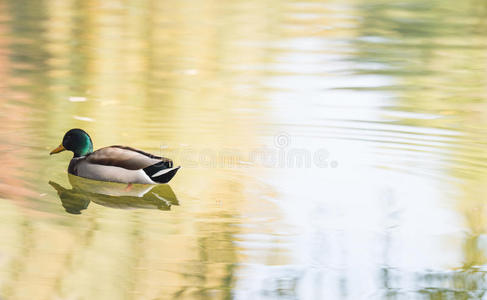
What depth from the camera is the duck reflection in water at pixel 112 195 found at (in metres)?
6.24

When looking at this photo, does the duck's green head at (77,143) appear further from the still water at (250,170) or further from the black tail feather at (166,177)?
the black tail feather at (166,177)

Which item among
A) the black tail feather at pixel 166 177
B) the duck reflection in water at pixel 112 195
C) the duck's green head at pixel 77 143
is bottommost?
the duck reflection in water at pixel 112 195

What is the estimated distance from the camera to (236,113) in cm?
875

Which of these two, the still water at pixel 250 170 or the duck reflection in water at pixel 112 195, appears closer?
the still water at pixel 250 170

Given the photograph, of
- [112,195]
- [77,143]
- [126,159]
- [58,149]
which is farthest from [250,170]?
[58,149]

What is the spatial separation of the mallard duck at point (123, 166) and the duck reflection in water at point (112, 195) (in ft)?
0.22

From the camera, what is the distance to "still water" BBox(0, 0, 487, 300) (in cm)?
496

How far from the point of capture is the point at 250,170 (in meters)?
6.91

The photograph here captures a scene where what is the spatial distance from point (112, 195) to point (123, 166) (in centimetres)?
26

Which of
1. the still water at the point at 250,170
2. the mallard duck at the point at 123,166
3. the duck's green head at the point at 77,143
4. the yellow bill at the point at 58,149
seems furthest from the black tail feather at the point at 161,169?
the yellow bill at the point at 58,149

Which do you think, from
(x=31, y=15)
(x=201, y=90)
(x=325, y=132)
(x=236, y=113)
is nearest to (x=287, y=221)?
(x=325, y=132)

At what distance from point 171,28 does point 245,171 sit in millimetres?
9165

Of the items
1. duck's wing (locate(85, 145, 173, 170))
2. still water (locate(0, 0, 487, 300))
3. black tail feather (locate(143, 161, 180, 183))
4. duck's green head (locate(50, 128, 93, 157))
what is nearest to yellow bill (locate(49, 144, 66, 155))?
duck's green head (locate(50, 128, 93, 157))

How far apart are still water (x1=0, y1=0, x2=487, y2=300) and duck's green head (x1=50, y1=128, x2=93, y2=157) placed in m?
0.22
